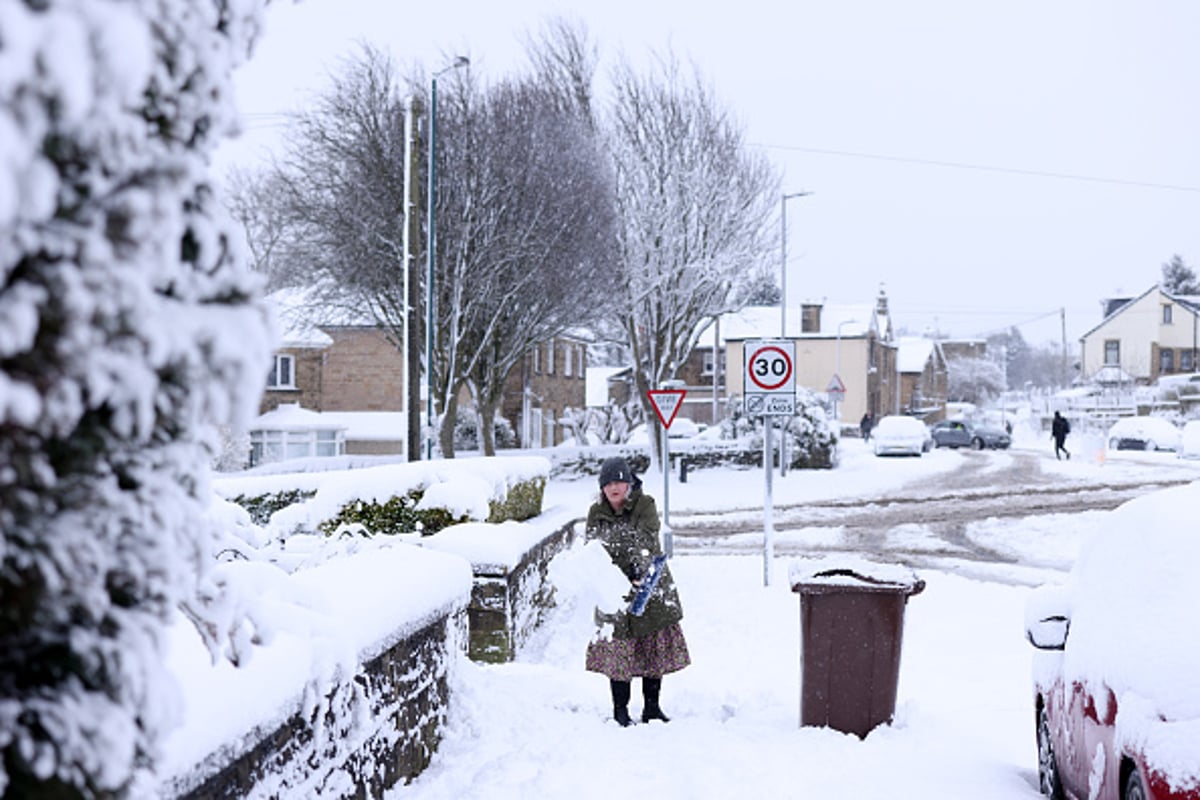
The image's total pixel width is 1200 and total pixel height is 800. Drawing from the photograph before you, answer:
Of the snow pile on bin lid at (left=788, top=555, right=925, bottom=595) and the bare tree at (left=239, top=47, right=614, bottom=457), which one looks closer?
the snow pile on bin lid at (left=788, top=555, right=925, bottom=595)

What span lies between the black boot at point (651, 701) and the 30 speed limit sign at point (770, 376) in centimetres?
647

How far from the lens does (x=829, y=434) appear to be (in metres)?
35.7

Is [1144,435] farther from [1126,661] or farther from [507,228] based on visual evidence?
[1126,661]

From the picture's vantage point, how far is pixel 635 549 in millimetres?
7441

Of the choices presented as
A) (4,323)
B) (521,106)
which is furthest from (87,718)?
(521,106)

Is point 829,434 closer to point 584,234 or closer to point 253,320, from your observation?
point 584,234

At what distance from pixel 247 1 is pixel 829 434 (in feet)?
113

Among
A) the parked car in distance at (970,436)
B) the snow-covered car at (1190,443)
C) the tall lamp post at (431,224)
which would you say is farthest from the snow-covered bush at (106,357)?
the parked car in distance at (970,436)

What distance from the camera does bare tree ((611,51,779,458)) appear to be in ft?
108

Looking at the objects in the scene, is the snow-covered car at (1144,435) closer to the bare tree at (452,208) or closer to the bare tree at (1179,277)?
the bare tree at (452,208)

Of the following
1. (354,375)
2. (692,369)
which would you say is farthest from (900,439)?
(692,369)

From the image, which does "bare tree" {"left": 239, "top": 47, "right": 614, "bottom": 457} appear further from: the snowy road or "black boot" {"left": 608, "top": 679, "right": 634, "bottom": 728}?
"black boot" {"left": 608, "top": 679, "right": 634, "bottom": 728}

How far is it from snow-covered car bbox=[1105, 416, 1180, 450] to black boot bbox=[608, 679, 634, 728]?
43231 millimetres

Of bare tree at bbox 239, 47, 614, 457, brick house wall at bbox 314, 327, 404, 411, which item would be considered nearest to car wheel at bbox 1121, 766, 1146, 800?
bare tree at bbox 239, 47, 614, 457
